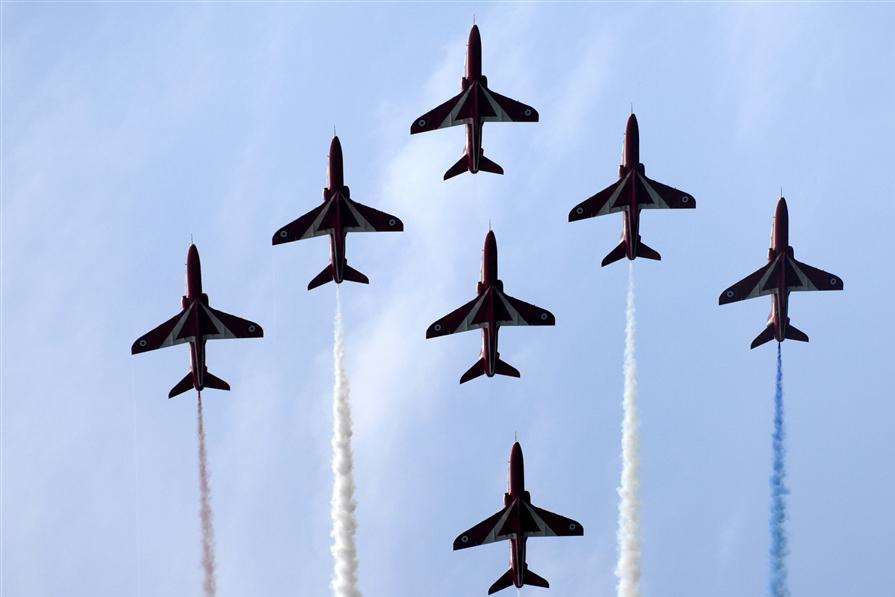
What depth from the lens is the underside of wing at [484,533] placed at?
14125 centimetres

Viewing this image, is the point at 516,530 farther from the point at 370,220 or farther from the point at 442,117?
the point at 442,117

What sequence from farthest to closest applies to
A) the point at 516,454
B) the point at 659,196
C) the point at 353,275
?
the point at 659,196
the point at 353,275
the point at 516,454

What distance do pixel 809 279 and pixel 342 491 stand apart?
2985 centimetres

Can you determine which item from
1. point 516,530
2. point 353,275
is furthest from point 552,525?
point 353,275

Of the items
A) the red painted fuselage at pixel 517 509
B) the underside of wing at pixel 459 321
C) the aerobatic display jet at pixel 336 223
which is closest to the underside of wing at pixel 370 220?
the aerobatic display jet at pixel 336 223

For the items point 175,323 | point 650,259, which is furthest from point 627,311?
point 175,323

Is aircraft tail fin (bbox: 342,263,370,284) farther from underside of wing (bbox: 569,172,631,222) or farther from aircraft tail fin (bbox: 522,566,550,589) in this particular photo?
aircraft tail fin (bbox: 522,566,550,589)

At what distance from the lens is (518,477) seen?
139625 millimetres

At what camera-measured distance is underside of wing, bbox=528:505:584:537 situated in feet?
465

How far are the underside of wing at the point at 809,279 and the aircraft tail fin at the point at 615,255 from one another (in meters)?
9.62

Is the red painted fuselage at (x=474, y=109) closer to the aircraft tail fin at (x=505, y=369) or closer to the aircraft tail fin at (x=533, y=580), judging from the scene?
the aircraft tail fin at (x=505, y=369)

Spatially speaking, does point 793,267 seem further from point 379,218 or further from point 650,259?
point 379,218

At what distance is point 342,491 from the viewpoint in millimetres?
147000

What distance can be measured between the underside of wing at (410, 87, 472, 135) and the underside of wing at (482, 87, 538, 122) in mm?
1448
